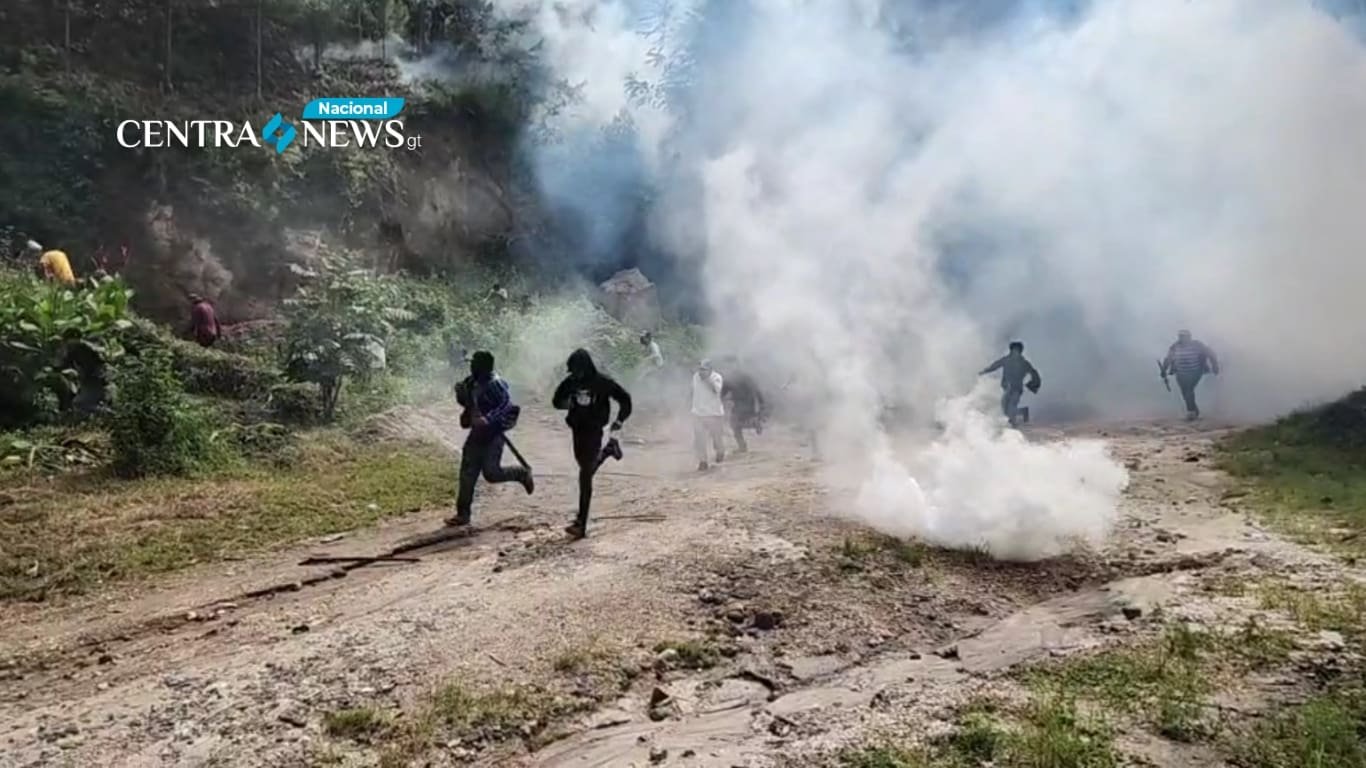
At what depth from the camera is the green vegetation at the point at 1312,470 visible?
7.47 metres

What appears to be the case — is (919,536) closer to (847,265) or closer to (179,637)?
(179,637)

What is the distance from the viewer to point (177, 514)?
7.69m

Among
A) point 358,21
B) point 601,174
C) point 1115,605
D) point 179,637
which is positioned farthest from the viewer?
point 601,174

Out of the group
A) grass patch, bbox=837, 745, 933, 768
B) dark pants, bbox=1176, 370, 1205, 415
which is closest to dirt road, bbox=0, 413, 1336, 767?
grass patch, bbox=837, 745, 933, 768

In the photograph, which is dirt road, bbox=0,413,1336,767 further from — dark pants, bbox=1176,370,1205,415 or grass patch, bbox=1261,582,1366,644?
dark pants, bbox=1176,370,1205,415

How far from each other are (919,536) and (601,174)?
1943 centimetres

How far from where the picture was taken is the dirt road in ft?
13.9

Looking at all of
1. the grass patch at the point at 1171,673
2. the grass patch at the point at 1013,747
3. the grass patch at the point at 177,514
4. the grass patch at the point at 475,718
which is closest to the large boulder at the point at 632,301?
the grass patch at the point at 177,514

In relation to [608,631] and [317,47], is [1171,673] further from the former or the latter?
[317,47]

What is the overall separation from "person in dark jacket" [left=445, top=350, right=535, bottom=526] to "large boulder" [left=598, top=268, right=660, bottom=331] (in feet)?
47.5

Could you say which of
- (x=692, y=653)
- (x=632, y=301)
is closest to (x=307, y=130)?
(x=632, y=301)

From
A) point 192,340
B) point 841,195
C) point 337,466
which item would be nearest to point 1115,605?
point 337,466

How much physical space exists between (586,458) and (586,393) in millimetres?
533

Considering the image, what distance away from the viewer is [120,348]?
10266mm
